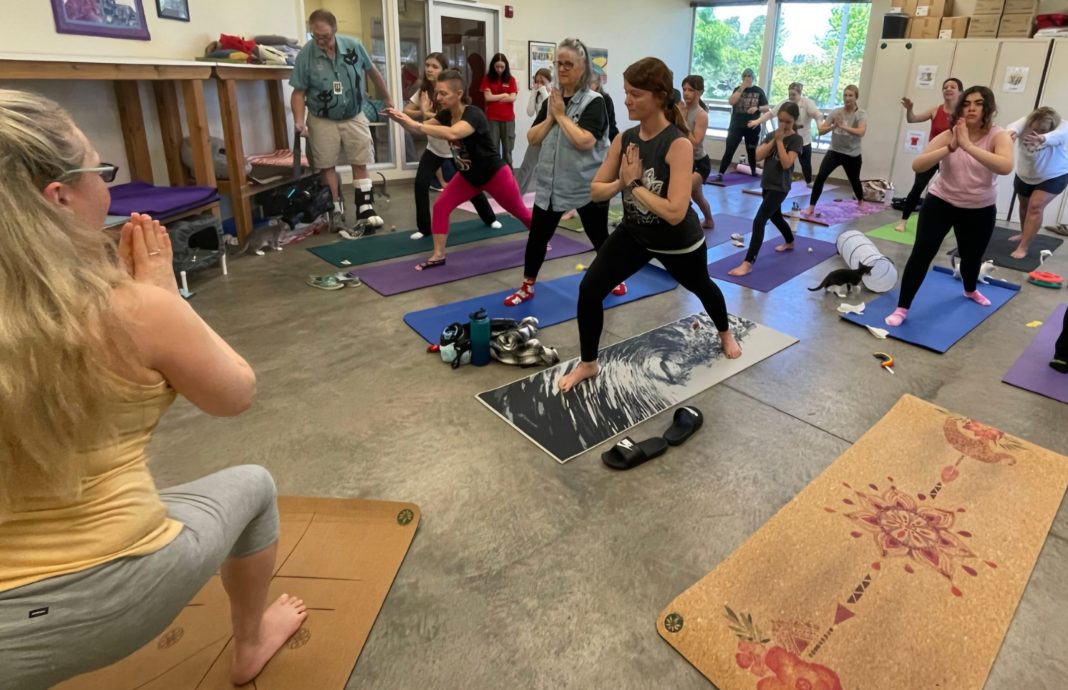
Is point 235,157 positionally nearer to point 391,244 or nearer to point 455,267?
point 391,244

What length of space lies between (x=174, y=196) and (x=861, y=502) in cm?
457

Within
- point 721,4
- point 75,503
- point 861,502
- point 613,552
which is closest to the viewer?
point 75,503

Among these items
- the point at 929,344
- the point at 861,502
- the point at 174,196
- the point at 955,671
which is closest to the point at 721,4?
the point at 929,344

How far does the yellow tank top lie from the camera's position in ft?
3.15

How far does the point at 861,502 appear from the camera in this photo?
2.36m

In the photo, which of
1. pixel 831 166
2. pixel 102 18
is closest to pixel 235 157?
pixel 102 18

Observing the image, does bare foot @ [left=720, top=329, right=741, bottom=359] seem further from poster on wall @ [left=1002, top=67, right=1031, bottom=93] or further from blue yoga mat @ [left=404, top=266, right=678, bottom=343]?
poster on wall @ [left=1002, top=67, right=1031, bottom=93]

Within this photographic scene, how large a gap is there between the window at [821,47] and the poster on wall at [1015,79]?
2.22 meters

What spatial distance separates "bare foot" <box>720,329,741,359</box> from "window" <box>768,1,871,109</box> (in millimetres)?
7474

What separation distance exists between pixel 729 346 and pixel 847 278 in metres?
1.64

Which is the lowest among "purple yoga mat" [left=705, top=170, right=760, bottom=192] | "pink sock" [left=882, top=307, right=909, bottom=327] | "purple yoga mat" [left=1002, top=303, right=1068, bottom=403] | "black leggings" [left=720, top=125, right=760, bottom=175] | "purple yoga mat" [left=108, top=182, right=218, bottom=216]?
"purple yoga mat" [left=1002, top=303, right=1068, bottom=403]

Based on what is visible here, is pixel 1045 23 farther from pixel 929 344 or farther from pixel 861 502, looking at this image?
pixel 861 502

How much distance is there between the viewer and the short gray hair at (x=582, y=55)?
3537 mm

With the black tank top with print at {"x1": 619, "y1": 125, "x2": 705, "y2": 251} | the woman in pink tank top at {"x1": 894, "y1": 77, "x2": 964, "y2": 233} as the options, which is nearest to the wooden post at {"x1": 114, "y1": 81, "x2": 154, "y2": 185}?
the black tank top with print at {"x1": 619, "y1": 125, "x2": 705, "y2": 251}
